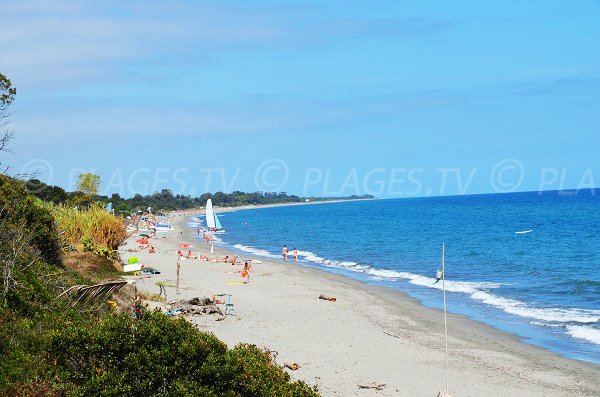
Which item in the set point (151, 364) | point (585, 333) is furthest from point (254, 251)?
point (151, 364)

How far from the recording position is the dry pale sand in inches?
565

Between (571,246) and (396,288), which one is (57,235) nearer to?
(396,288)

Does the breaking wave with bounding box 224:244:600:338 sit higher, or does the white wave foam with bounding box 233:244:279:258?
the white wave foam with bounding box 233:244:279:258

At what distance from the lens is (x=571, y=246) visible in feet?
174

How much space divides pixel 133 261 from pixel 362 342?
Result: 29.6ft

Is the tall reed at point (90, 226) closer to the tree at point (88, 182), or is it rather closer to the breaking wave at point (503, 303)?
the breaking wave at point (503, 303)

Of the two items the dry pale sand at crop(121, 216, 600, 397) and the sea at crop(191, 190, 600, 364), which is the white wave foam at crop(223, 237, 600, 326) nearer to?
the sea at crop(191, 190, 600, 364)

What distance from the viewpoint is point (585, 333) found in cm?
2039

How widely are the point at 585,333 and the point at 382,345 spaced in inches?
298

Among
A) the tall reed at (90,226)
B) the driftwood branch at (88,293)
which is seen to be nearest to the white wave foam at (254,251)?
the tall reed at (90,226)

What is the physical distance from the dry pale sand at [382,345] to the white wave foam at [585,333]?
2.23 m

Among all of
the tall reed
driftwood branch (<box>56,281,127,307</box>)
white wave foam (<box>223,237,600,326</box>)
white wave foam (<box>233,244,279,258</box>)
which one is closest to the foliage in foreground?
driftwood branch (<box>56,281,127,307</box>)

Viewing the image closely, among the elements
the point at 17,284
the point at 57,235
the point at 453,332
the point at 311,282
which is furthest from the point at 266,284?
the point at 17,284

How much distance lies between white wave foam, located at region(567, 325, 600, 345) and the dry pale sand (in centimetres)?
223
